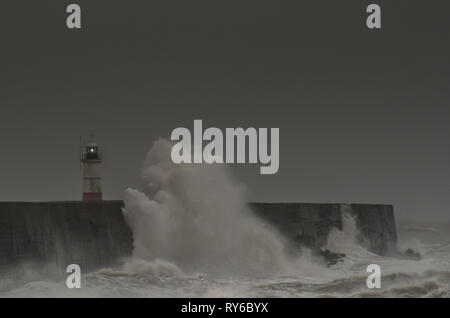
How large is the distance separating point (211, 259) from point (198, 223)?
2.68ft

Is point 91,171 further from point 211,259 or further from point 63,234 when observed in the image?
point 63,234

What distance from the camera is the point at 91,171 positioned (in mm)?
30906

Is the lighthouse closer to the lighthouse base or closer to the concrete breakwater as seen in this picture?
the lighthouse base

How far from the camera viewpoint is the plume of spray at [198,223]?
86.3ft

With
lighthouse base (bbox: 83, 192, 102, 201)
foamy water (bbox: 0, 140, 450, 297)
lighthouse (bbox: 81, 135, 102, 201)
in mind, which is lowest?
foamy water (bbox: 0, 140, 450, 297)

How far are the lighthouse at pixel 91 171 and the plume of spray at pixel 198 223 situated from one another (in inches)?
103

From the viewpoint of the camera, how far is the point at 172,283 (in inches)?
991

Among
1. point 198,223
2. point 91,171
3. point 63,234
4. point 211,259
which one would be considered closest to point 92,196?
point 91,171

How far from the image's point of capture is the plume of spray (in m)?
26.3

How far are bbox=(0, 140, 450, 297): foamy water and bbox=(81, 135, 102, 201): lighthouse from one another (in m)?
2.62

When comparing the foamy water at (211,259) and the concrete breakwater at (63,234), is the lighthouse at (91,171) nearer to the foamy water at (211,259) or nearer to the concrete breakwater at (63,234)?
the foamy water at (211,259)
